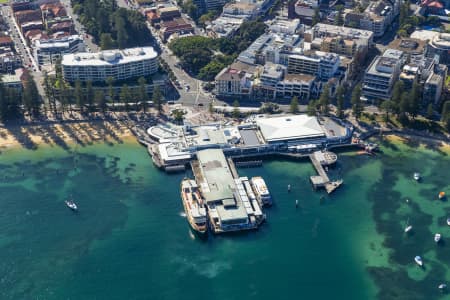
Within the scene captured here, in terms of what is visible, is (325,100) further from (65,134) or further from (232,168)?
(65,134)

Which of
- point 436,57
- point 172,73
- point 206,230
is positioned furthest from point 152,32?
point 206,230

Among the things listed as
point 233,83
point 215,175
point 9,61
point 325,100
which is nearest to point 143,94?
point 233,83

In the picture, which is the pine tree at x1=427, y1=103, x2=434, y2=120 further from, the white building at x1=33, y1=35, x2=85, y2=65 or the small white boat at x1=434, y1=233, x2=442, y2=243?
the white building at x1=33, y1=35, x2=85, y2=65

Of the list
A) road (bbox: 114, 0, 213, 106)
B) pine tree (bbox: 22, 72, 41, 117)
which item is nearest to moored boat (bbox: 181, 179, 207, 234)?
road (bbox: 114, 0, 213, 106)

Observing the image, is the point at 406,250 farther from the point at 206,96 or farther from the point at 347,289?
the point at 206,96

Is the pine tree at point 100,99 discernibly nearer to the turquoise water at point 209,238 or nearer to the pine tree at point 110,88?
the pine tree at point 110,88

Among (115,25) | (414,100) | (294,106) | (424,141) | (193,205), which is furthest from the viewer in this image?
(115,25)

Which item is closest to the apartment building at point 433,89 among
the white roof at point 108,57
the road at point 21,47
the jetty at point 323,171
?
the jetty at point 323,171
